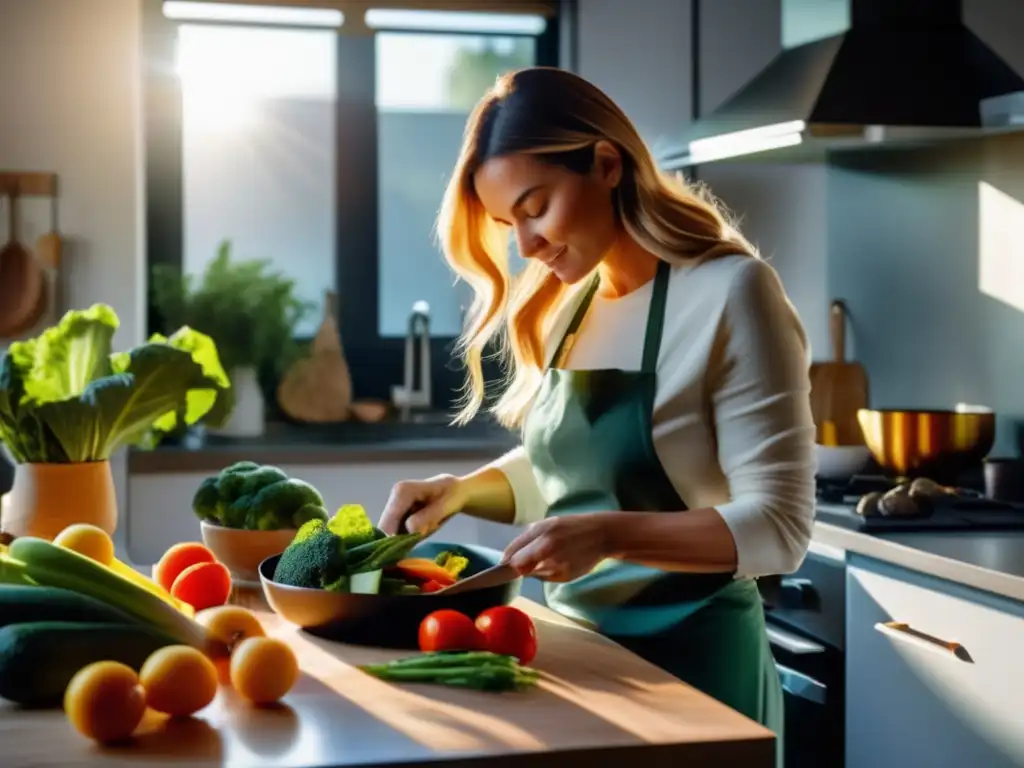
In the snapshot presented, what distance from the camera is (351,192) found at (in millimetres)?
3740

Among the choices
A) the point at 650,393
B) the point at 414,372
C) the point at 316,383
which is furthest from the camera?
the point at 414,372

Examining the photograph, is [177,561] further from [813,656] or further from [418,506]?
[813,656]

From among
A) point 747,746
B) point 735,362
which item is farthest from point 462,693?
point 735,362

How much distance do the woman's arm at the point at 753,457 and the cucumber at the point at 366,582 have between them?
0.25m

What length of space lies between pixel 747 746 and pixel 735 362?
561 mm

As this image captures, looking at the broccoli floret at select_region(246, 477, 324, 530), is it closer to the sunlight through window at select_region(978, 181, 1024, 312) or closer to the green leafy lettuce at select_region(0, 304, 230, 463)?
the green leafy lettuce at select_region(0, 304, 230, 463)

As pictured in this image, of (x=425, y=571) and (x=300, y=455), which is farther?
(x=300, y=455)

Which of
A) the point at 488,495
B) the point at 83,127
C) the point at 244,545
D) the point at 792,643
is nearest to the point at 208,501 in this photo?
the point at 244,545

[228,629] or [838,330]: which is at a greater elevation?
[838,330]

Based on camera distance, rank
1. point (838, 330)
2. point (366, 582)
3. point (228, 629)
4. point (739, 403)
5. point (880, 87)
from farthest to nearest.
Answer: point (838, 330) < point (880, 87) < point (739, 403) < point (366, 582) < point (228, 629)

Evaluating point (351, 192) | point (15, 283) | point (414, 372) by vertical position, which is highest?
point (351, 192)

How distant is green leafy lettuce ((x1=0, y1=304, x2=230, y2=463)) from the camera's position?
6.36ft

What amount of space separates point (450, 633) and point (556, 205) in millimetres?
567

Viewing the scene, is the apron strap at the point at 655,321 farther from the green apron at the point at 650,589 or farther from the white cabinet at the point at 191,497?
the white cabinet at the point at 191,497
